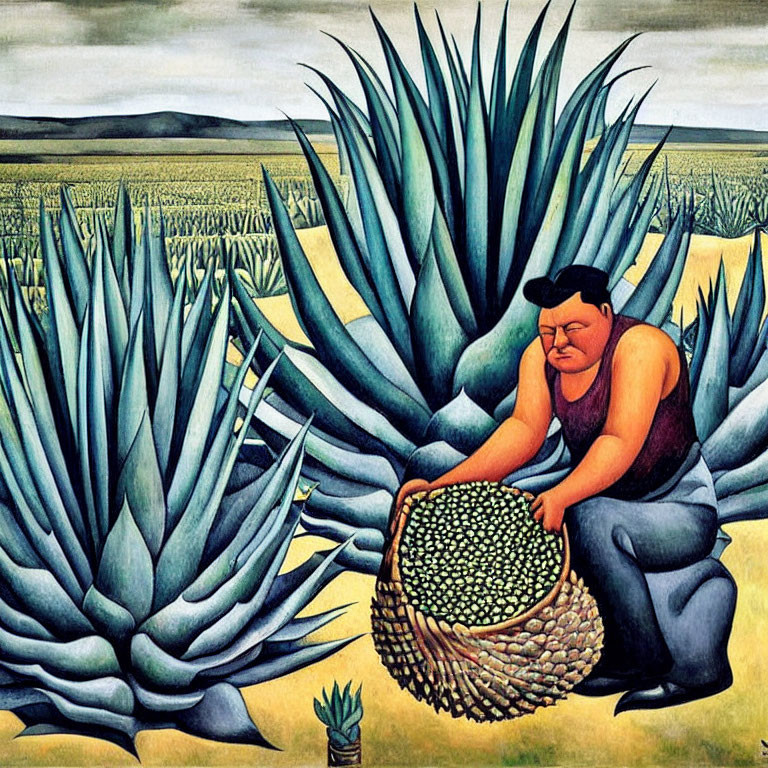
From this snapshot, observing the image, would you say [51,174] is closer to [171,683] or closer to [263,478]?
[263,478]

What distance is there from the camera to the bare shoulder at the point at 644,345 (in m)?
2.97

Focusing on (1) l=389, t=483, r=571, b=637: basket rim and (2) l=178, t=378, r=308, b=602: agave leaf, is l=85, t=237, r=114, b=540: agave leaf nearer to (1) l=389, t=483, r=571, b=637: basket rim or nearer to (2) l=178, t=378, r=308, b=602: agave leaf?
(2) l=178, t=378, r=308, b=602: agave leaf

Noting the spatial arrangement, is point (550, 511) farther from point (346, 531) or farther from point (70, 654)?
point (70, 654)

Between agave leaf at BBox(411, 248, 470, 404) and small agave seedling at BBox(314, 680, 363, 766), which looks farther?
small agave seedling at BBox(314, 680, 363, 766)

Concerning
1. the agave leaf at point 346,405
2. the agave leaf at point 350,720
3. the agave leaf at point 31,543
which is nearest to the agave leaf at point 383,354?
the agave leaf at point 346,405

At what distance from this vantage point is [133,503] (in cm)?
298

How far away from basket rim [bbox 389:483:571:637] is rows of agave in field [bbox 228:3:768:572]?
0.05 m

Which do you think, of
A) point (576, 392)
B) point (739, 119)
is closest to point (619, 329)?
point (576, 392)

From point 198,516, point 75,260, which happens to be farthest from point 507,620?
point 75,260

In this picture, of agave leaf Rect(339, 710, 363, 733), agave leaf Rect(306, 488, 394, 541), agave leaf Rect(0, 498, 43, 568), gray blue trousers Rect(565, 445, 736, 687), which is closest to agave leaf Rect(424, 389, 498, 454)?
agave leaf Rect(306, 488, 394, 541)

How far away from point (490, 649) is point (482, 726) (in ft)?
0.91

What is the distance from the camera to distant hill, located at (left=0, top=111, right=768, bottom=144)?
306 centimetres

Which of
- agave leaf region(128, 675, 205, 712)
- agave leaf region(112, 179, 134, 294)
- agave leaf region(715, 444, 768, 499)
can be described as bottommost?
agave leaf region(128, 675, 205, 712)

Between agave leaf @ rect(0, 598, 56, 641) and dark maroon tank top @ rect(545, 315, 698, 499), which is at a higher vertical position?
dark maroon tank top @ rect(545, 315, 698, 499)
